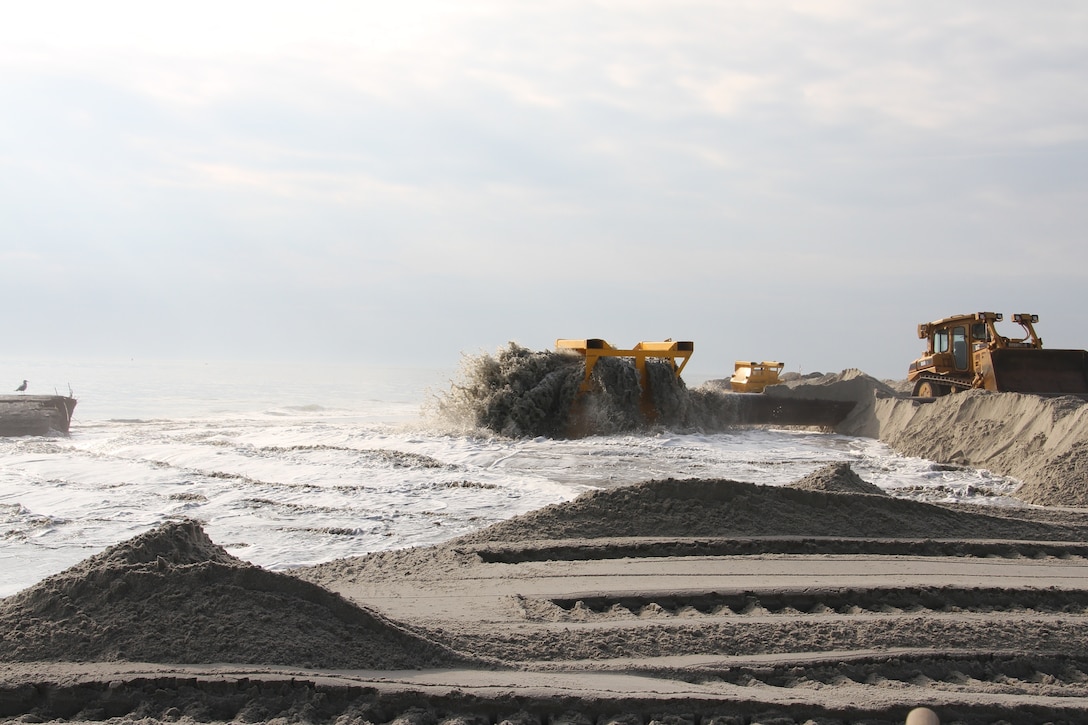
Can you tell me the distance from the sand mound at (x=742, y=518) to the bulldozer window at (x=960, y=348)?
37.2 ft

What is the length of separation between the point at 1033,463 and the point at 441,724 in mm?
9118

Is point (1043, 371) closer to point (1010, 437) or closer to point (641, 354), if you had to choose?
point (1010, 437)

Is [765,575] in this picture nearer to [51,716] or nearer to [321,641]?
[321,641]

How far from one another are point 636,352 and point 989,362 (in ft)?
20.5

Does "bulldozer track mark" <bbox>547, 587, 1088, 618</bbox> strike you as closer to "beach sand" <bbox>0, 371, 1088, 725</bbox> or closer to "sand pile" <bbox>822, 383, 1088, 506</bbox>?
"beach sand" <bbox>0, 371, 1088, 725</bbox>

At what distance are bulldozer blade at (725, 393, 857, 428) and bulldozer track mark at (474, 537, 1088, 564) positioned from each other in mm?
12242

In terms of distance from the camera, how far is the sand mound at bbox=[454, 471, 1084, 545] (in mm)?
5676

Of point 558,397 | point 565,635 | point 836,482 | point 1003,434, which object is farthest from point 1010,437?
point 565,635

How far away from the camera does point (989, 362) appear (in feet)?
48.4

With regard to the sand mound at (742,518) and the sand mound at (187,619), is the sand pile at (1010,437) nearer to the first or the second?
the sand mound at (742,518)

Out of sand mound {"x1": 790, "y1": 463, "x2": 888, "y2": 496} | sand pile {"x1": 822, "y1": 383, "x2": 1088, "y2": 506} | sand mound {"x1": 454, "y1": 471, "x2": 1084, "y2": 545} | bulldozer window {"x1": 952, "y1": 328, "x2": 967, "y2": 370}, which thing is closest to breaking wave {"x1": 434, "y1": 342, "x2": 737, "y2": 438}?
sand pile {"x1": 822, "y1": 383, "x2": 1088, "y2": 506}

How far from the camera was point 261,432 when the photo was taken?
15.2 metres

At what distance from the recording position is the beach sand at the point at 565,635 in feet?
9.54

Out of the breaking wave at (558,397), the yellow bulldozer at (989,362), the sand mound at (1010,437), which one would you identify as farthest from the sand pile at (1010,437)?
the breaking wave at (558,397)
